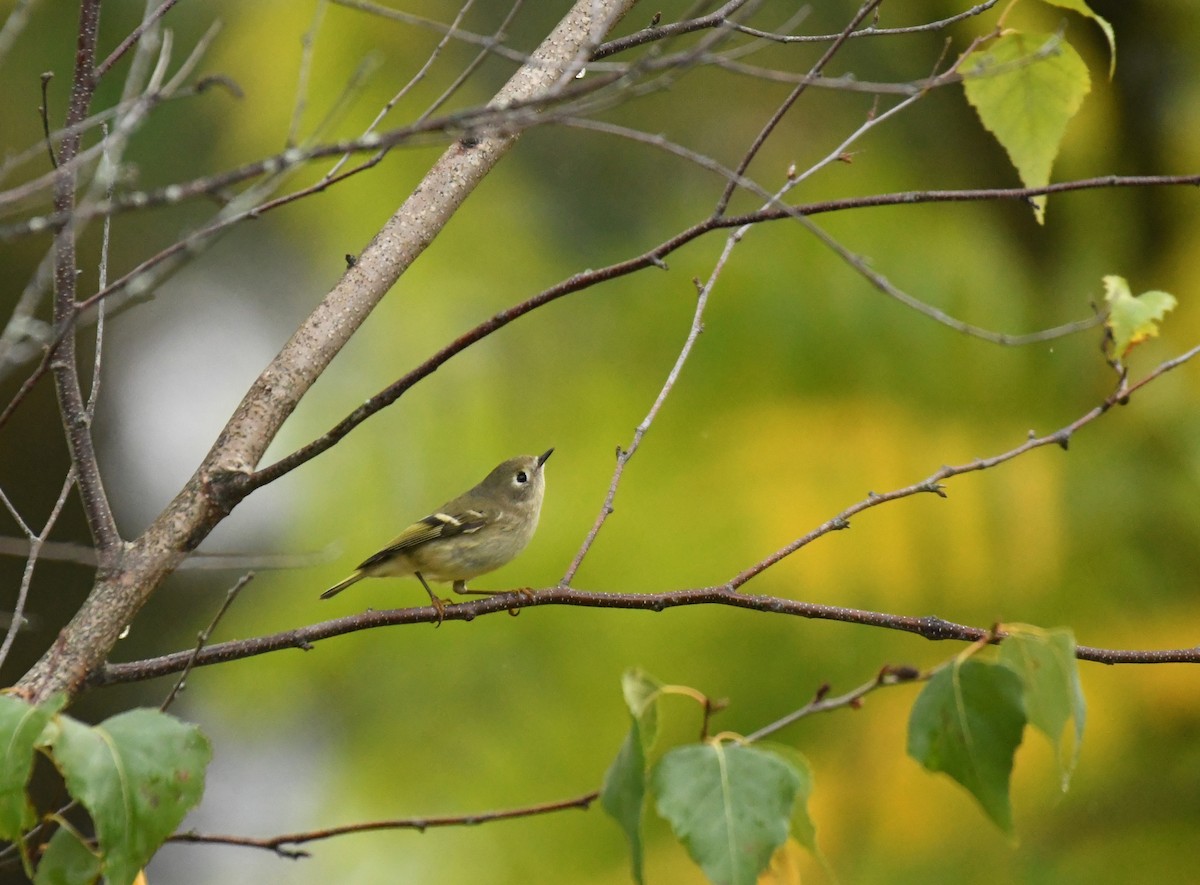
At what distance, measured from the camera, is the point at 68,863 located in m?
1.33

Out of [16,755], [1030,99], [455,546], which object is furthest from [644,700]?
[455,546]

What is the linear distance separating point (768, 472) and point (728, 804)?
3.54 m

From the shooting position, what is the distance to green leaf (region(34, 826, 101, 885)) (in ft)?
4.32

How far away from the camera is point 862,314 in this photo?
4.67m

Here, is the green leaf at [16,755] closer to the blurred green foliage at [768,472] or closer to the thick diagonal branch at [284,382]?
the thick diagonal branch at [284,382]

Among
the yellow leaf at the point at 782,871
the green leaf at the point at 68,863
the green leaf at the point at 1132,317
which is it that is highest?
the green leaf at the point at 1132,317

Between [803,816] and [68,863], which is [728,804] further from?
[68,863]

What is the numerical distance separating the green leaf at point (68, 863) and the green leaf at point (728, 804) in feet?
2.08

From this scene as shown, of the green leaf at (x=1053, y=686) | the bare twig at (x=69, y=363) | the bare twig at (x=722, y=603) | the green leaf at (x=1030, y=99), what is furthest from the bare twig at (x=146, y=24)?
the green leaf at (x=1053, y=686)

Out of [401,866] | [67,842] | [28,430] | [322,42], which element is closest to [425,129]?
→ [67,842]

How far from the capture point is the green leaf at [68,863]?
1.32 metres

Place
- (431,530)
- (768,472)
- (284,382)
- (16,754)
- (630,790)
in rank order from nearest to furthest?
1. (16,754)
2. (630,790)
3. (284,382)
4. (431,530)
5. (768,472)

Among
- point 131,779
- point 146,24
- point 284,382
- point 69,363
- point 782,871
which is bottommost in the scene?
point 782,871

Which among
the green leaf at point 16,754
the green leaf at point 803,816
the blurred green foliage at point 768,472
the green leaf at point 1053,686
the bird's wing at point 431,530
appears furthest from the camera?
the blurred green foliage at point 768,472
